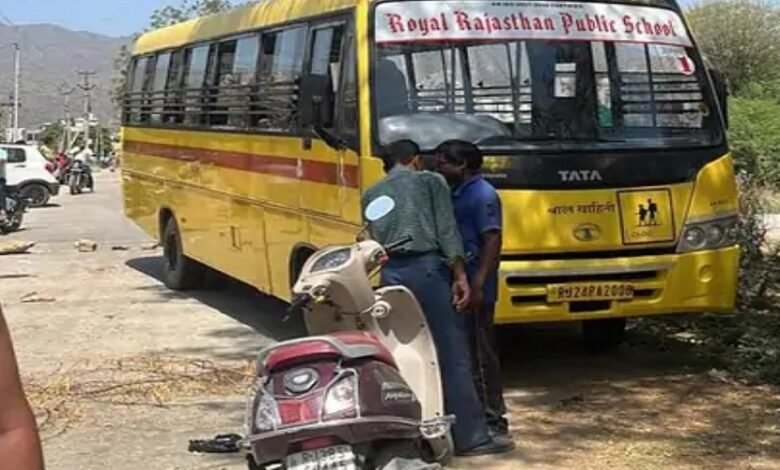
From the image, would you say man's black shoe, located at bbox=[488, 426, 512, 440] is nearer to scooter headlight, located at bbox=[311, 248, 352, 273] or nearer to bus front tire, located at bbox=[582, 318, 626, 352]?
scooter headlight, located at bbox=[311, 248, 352, 273]

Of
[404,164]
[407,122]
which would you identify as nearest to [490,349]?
[404,164]

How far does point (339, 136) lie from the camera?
8727 mm

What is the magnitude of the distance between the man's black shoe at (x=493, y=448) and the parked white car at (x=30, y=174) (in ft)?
83.6

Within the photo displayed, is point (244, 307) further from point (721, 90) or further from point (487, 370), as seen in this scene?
point (487, 370)

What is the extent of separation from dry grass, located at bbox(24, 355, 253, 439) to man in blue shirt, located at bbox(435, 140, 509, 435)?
7.25 ft

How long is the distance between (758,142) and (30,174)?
55.1 ft

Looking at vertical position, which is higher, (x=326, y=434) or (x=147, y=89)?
(x=147, y=89)

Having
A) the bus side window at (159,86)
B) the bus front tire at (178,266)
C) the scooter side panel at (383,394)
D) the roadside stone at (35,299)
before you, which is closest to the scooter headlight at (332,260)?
the scooter side panel at (383,394)

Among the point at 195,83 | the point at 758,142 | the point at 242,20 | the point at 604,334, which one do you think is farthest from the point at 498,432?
the point at 758,142

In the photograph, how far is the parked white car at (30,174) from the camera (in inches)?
1229

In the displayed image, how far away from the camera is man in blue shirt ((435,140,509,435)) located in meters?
6.95

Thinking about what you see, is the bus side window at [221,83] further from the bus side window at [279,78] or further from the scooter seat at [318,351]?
the scooter seat at [318,351]

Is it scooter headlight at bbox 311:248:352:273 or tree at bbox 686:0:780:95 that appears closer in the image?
scooter headlight at bbox 311:248:352:273

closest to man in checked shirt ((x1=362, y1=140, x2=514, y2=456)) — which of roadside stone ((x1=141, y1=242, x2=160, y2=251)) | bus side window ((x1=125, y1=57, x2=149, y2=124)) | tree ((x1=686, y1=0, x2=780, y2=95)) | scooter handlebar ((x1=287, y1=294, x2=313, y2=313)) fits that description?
scooter handlebar ((x1=287, y1=294, x2=313, y2=313))
